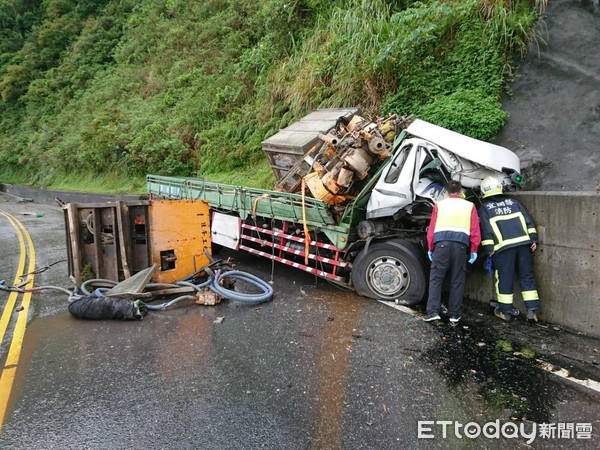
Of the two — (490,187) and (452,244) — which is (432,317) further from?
(490,187)

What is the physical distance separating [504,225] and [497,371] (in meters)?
1.85

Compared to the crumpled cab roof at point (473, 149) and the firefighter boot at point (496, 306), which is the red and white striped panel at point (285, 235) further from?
the firefighter boot at point (496, 306)

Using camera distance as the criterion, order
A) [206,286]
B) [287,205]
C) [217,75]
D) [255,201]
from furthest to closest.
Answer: [217,75], [255,201], [287,205], [206,286]

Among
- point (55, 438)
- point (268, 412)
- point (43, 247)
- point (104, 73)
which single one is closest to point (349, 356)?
point (268, 412)

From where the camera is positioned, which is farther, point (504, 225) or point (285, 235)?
point (285, 235)

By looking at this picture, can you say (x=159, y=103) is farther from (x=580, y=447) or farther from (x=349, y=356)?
(x=580, y=447)

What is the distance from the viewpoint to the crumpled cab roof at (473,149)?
5.22 m

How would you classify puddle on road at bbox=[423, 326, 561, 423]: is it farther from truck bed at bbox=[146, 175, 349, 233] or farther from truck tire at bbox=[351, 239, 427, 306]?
truck bed at bbox=[146, 175, 349, 233]

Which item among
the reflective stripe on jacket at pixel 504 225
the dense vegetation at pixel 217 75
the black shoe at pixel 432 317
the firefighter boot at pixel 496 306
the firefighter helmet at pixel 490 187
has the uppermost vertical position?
the dense vegetation at pixel 217 75

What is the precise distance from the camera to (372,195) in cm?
562

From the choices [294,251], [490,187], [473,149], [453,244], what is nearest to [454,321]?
[453,244]

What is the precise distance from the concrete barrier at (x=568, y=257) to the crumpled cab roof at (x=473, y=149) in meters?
0.47

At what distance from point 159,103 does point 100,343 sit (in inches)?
698

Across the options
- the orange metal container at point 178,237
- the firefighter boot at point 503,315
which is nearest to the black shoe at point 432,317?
the firefighter boot at point 503,315
